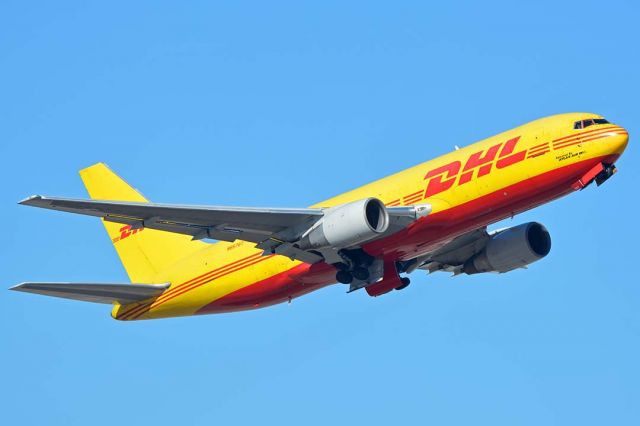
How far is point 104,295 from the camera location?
1751 inches

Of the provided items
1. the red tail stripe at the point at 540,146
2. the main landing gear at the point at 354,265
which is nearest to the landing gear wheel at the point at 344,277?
the main landing gear at the point at 354,265

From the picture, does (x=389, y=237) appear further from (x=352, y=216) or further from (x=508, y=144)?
(x=508, y=144)

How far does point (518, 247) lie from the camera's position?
46.3 meters

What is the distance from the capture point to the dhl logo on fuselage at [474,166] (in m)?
39.8

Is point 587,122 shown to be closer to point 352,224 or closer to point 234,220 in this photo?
point 352,224

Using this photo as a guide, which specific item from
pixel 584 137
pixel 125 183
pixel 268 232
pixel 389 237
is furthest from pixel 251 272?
pixel 584 137

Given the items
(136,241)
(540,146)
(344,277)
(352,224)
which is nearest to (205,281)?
(136,241)

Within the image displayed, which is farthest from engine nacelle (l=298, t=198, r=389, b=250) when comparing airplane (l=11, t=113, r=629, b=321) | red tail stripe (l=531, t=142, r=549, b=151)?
red tail stripe (l=531, t=142, r=549, b=151)

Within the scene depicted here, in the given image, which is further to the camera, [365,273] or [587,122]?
[365,273]

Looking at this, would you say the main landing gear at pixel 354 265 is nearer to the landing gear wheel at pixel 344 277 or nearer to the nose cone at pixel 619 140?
the landing gear wheel at pixel 344 277

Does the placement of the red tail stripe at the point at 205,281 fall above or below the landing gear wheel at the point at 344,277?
above

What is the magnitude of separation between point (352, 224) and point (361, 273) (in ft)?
10.8

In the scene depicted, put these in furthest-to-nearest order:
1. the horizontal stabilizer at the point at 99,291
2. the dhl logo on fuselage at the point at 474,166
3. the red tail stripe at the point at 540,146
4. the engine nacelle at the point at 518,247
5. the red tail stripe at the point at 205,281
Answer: the engine nacelle at the point at 518,247, the red tail stripe at the point at 205,281, the horizontal stabilizer at the point at 99,291, the dhl logo on fuselage at the point at 474,166, the red tail stripe at the point at 540,146

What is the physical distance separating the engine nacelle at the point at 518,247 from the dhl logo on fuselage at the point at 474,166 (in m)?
7.09
